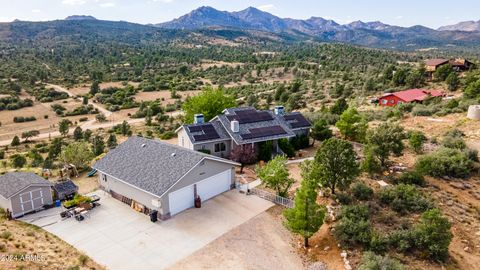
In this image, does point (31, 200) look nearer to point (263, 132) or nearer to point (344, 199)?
point (263, 132)

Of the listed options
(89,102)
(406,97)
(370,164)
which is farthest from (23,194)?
(89,102)

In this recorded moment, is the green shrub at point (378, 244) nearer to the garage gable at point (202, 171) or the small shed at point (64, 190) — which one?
the garage gable at point (202, 171)

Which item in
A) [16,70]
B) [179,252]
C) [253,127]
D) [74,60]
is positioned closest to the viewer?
[179,252]

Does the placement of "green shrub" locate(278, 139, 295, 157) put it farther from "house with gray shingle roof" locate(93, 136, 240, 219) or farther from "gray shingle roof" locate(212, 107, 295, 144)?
"house with gray shingle roof" locate(93, 136, 240, 219)

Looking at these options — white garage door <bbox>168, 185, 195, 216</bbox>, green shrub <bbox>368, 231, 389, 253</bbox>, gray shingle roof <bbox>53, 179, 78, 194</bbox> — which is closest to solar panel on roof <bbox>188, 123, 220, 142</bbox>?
white garage door <bbox>168, 185, 195, 216</bbox>

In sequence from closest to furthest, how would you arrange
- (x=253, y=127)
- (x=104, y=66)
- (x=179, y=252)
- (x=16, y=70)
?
1. (x=179, y=252)
2. (x=253, y=127)
3. (x=16, y=70)
4. (x=104, y=66)

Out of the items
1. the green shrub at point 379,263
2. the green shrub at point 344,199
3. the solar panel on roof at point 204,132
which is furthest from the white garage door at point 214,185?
the green shrub at point 379,263

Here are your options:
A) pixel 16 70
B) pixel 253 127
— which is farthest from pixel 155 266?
pixel 16 70

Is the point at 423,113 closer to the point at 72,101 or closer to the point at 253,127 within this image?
the point at 253,127
